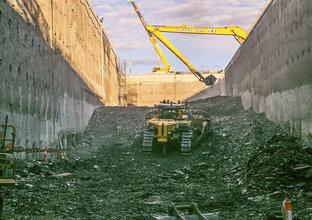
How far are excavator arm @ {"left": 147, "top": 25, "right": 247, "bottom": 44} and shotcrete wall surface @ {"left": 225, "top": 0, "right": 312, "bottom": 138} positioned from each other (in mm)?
8026

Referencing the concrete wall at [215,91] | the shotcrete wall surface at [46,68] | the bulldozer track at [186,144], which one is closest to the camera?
the shotcrete wall surface at [46,68]

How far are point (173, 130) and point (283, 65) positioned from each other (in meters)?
4.87

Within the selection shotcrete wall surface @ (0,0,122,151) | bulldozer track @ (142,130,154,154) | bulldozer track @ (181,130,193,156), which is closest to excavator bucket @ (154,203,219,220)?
shotcrete wall surface @ (0,0,122,151)

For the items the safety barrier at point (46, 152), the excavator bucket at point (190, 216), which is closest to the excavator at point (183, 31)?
the safety barrier at point (46, 152)

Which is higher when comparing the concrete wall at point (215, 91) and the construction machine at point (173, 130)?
the concrete wall at point (215, 91)

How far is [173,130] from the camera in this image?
50.5 ft

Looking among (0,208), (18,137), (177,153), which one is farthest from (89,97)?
(0,208)

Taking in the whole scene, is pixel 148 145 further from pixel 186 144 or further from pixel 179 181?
pixel 179 181

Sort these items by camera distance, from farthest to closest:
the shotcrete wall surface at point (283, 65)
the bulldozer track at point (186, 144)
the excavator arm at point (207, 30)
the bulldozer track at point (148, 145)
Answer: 1. the excavator arm at point (207, 30)
2. the bulldozer track at point (148, 145)
3. the bulldozer track at point (186, 144)
4. the shotcrete wall surface at point (283, 65)

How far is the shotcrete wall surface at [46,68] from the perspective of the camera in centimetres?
1090

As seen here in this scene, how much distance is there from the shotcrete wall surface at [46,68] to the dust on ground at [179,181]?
5.99 ft

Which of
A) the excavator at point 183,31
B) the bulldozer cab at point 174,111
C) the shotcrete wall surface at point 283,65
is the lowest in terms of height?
the bulldozer cab at point 174,111

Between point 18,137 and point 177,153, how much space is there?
21.4 feet

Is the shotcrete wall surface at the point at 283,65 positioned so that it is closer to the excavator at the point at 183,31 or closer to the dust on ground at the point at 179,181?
the dust on ground at the point at 179,181
